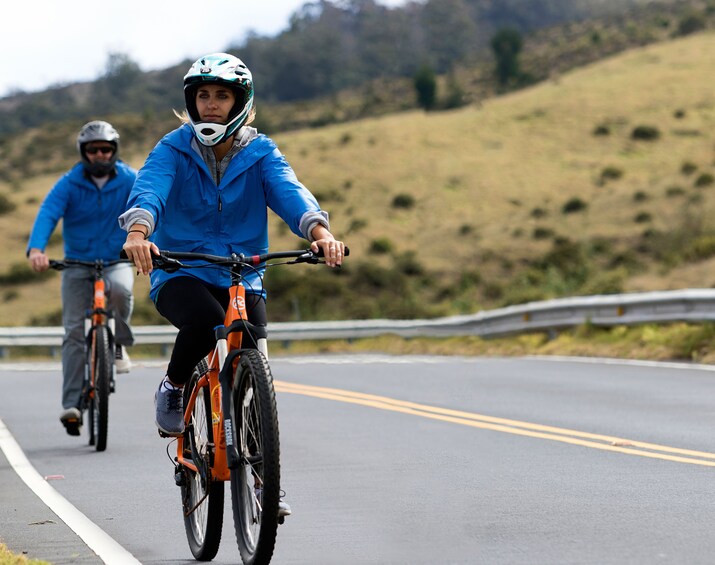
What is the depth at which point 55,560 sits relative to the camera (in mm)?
6707

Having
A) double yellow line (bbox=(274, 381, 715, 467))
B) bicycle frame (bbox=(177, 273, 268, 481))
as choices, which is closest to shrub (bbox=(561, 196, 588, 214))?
double yellow line (bbox=(274, 381, 715, 467))

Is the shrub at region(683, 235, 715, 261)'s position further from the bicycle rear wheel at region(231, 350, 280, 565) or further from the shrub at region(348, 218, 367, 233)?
the shrub at region(348, 218, 367, 233)

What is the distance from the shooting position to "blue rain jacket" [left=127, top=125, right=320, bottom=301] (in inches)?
266

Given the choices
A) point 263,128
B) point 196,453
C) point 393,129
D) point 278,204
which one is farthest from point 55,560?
point 263,128

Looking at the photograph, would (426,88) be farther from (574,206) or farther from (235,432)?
(235,432)

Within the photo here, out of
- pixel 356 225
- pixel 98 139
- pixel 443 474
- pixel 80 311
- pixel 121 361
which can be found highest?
pixel 98 139

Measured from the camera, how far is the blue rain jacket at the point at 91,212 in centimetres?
1181

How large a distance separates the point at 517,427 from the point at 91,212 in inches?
143

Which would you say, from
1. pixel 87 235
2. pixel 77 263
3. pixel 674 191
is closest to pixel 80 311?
pixel 77 263

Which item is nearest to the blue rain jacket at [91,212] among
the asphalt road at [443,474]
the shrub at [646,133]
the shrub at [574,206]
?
the asphalt road at [443,474]

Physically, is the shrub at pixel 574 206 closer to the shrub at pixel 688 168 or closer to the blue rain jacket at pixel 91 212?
the shrub at pixel 688 168

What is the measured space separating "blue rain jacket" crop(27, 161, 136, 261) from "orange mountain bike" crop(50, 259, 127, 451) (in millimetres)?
266

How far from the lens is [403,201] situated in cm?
7088

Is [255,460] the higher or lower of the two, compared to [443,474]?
higher
